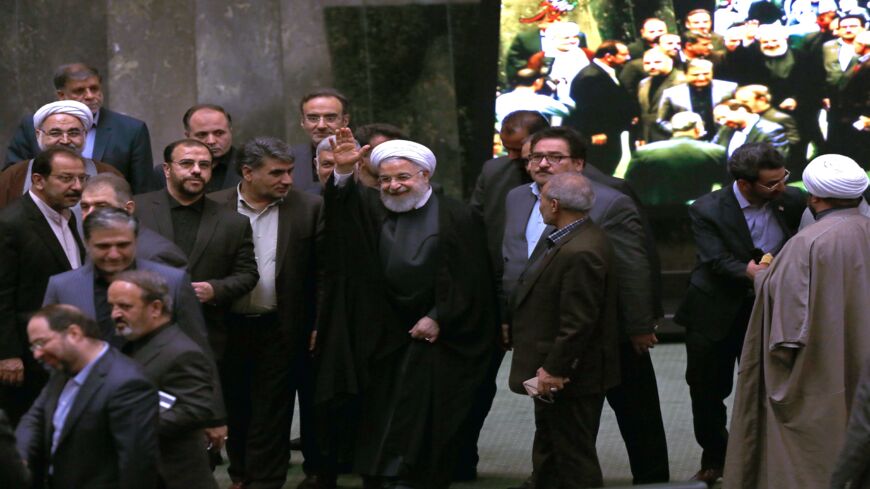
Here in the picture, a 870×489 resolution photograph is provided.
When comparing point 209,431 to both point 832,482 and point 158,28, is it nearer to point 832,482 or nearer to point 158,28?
point 832,482

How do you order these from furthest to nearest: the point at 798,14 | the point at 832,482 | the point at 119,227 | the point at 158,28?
the point at 158,28 < the point at 798,14 < the point at 119,227 < the point at 832,482

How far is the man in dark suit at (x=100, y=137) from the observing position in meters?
9.62

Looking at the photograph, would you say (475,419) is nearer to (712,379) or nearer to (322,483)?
(322,483)

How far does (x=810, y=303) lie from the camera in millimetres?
7699

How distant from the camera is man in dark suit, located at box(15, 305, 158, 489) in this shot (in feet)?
20.0

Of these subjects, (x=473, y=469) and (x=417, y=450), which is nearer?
(x=417, y=450)

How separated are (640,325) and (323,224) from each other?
5.45ft

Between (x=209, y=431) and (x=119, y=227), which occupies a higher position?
(x=119, y=227)

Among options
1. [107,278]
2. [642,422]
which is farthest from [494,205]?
[107,278]

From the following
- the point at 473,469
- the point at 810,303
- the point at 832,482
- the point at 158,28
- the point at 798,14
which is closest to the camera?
the point at 832,482

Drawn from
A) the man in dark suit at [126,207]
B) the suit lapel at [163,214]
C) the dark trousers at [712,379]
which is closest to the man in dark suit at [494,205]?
A: the dark trousers at [712,379]

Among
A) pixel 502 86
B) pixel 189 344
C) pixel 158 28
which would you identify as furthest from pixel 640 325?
pixel 158 28

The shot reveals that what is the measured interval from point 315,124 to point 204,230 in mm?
1349

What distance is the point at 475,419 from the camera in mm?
9195
